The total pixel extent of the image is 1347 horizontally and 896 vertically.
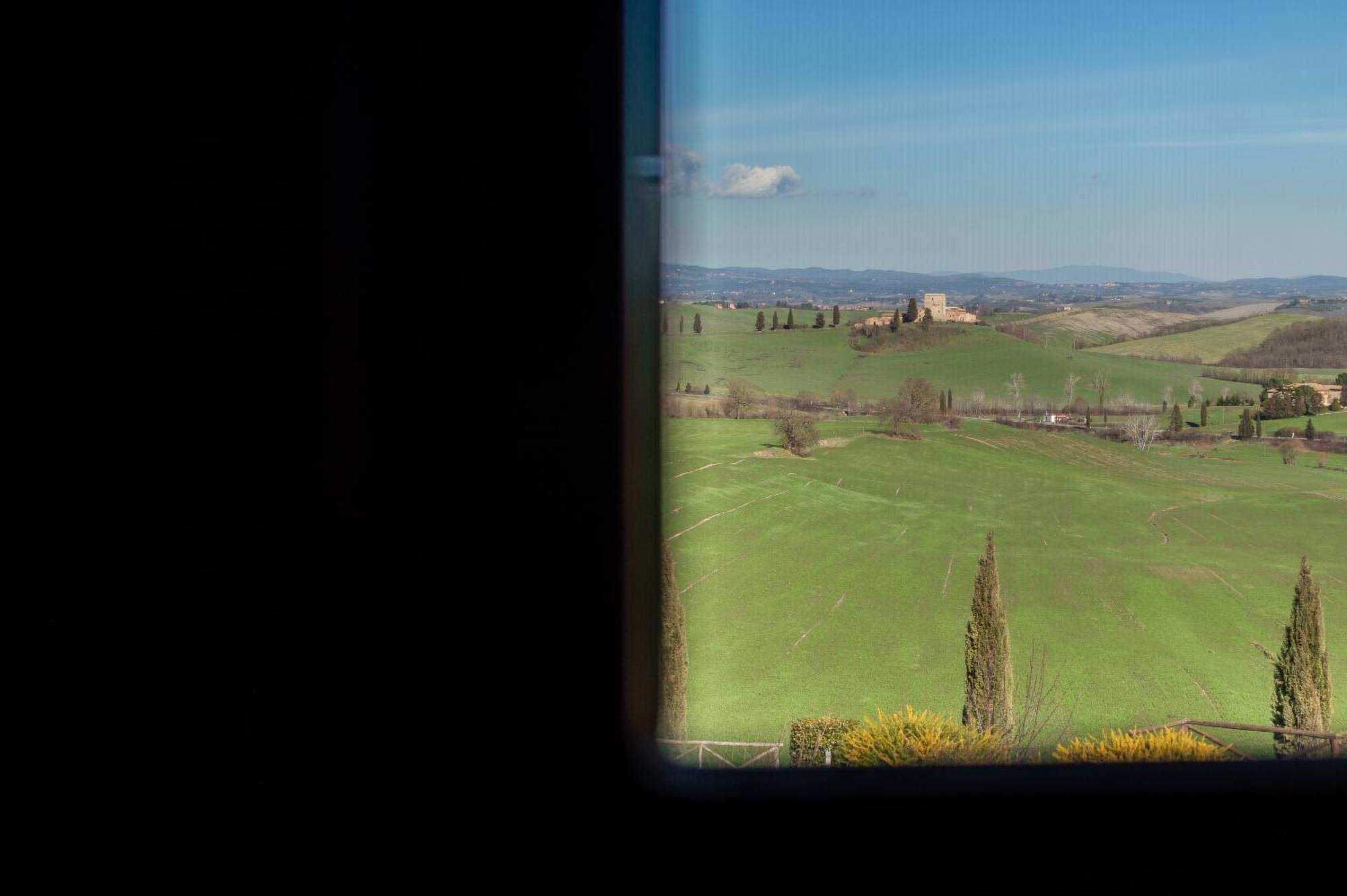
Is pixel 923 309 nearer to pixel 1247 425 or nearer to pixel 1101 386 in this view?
pixel 1101 386

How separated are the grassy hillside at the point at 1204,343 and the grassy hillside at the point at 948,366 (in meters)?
0.03

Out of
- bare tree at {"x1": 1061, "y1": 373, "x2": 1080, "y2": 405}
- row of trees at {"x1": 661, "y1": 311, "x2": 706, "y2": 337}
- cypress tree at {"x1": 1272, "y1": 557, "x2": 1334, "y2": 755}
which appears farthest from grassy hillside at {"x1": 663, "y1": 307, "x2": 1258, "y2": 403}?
cypress tree at {"x1": 1272, "y1": 557, "x2": 1334, "y2": 755}

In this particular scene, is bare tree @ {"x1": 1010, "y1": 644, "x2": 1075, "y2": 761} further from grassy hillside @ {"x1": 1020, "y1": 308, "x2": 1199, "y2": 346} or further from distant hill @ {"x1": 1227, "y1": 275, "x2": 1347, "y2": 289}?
distant hill @ {"x1": 1227, "y1": 275, "x2": 1347, "y2": 289}

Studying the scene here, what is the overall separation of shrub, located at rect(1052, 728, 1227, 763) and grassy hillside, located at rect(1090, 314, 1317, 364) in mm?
920

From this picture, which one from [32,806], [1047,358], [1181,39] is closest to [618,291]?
[1047,358]

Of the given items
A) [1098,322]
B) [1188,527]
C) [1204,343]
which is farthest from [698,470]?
[1204,343]

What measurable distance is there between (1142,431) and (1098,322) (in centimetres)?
29

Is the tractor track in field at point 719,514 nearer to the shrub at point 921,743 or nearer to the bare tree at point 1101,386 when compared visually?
the shrub at point 921,743

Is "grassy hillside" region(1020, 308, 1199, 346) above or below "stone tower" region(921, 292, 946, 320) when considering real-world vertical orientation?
below

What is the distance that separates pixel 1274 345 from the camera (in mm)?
2457

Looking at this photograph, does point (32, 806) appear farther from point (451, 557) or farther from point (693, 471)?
point (693, 471)

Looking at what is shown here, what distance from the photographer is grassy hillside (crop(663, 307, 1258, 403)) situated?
2.40m

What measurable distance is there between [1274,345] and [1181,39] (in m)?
0.80

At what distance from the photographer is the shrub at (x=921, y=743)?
2.22 m
